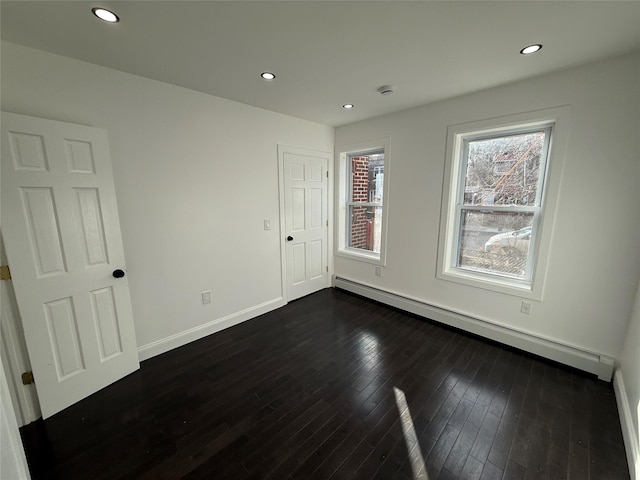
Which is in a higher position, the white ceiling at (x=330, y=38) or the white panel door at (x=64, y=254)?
the white ceiling at (x=330, y=38)

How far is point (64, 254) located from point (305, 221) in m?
2.45

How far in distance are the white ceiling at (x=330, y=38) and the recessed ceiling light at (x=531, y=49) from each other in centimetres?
5

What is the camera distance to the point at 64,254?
5.98 ft

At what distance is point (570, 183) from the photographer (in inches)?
83.1

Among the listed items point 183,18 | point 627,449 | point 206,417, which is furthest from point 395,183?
point 206,417

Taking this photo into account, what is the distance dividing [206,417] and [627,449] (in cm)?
262

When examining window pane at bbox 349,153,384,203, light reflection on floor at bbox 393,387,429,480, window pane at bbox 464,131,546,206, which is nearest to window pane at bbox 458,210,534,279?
window pane at bbox 464,131,546,206

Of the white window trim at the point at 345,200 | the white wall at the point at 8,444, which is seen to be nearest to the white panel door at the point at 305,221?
the white window trim at the point at 345,200

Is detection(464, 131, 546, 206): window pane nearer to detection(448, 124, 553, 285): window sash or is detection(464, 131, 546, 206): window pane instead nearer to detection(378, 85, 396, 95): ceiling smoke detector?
detection(448, 124, 553, 285): window sash

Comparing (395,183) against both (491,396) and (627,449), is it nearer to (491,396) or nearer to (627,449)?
(491,396)

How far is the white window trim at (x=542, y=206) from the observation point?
7.02 ft

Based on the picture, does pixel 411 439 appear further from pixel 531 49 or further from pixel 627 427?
pixel 531 49

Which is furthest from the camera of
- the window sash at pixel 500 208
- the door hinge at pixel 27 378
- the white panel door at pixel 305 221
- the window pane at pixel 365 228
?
the window pane at pixel 365 228

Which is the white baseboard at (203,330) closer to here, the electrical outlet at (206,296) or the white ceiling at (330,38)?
the electrical outlet at (206,296)
